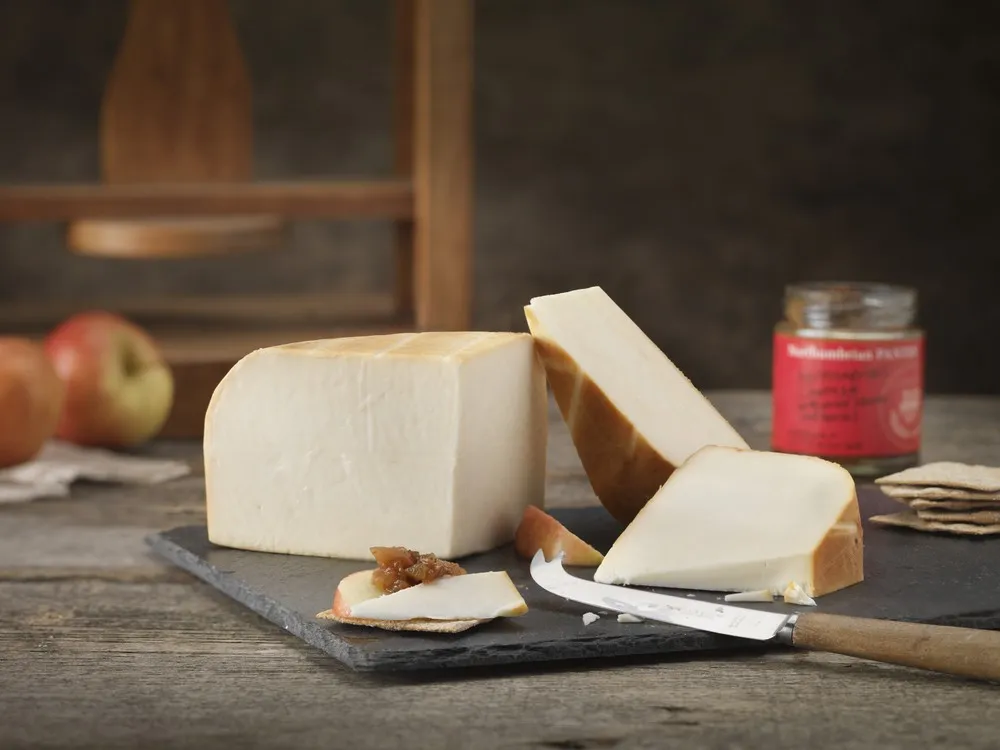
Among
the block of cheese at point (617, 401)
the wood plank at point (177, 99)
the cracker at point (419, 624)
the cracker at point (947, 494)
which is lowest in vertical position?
the cracker at point (419, 624)

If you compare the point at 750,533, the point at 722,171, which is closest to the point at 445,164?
the point at 750,533

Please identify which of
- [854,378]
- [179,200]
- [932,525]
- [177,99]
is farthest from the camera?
[177,99]

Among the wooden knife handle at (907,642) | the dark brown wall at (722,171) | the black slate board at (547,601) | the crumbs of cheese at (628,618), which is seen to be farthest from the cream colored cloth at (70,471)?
the dark brown wall at (722,171)

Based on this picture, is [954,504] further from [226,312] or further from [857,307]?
[226,312]

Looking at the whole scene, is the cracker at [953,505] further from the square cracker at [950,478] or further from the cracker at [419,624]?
the cracker at [419,624]

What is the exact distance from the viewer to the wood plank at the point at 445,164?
6.86ft

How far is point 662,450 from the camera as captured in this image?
1.37m

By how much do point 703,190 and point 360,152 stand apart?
2.88 ft

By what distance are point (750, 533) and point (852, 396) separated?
492 millimetres

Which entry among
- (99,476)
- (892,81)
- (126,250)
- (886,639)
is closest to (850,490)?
(886,639)

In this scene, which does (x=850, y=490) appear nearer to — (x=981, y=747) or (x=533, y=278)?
(x=981, y=747)

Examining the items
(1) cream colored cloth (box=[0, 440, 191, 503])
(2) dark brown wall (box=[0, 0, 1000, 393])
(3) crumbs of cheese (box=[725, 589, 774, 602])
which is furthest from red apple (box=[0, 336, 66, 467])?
(2) dark brown wall (box=[0, 0, 1000, 393])

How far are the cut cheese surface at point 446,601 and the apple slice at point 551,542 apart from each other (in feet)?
0.53

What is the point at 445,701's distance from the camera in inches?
38.8
